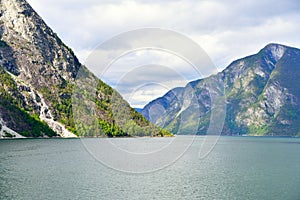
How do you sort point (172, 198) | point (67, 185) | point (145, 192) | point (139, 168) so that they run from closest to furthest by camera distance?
1. point (172, 198)
2. point (145, 192)
3. point (67, 185)
4. point (139, 168)

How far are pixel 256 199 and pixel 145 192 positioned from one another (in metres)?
21.4

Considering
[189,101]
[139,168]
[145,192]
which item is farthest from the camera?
[139,168]

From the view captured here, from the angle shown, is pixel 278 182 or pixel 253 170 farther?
pixel 253 170

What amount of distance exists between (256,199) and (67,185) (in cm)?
3911

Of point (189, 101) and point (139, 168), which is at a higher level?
point (189, 101)

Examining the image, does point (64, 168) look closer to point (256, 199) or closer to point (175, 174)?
point (175, 174)

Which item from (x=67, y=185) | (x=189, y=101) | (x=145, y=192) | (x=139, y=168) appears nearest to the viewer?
(x=189, y=101)

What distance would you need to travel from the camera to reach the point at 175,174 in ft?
300

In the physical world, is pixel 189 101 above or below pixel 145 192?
above

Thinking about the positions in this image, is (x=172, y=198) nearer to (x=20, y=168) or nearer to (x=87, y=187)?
(x=87, y=187)

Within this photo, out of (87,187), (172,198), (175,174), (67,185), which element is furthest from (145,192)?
(175,174)

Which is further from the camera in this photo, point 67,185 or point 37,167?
point 37,167

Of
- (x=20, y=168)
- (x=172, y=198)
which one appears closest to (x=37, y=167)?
(x=20, y=168)

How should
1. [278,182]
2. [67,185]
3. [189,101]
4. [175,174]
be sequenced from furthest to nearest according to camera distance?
[175,174], [278,182], [67,185], [189,101]
